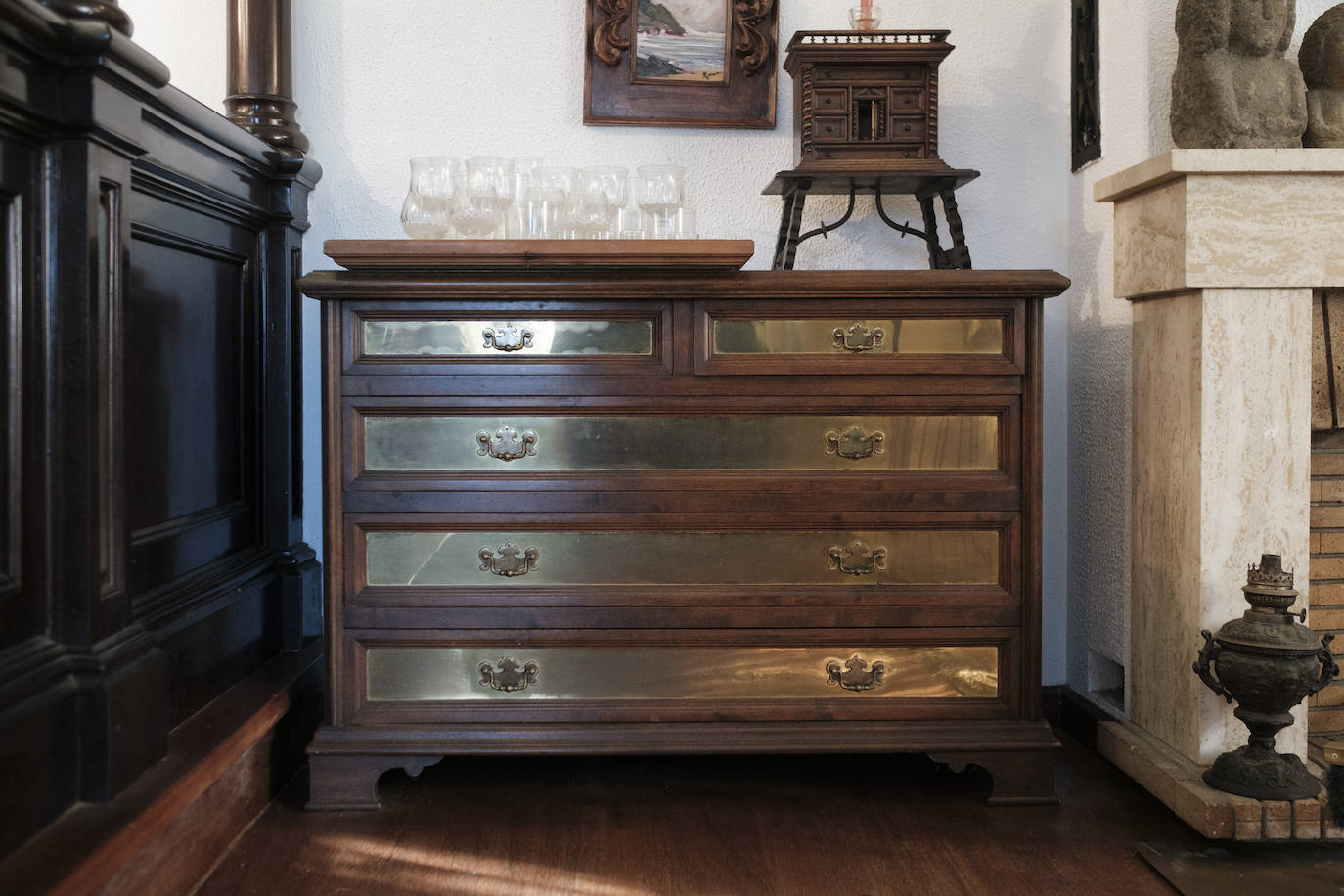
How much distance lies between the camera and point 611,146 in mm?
2682

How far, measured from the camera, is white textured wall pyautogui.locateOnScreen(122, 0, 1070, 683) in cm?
265

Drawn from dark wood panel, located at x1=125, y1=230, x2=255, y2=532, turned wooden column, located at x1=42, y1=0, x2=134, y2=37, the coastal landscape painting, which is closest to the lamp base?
the coastal landscape painting

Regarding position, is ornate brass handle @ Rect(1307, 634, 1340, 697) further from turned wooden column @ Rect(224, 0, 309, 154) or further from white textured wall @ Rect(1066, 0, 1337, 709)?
turned wooden column @ Rect(224, 0, 309, 154)

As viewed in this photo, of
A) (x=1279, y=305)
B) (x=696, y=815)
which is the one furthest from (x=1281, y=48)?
(x=696, y=815)

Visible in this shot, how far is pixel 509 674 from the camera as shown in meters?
2.10

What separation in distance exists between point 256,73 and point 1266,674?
8.12ft

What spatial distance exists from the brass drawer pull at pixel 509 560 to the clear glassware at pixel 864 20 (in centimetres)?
142

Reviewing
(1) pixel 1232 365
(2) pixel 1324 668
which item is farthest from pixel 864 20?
(2) pixel 1324 668

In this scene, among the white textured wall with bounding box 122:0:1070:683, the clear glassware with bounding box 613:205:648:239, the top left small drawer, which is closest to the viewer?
the top left small drawer

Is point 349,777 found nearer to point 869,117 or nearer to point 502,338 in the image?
point 502,338

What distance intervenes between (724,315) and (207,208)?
109cm

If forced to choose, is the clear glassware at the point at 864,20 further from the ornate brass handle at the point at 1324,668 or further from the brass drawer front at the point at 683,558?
the ornate brass handle at the point at 1324,668

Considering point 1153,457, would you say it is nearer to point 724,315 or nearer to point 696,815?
point 724,315

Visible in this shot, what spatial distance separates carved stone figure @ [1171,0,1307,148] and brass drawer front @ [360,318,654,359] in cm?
125
